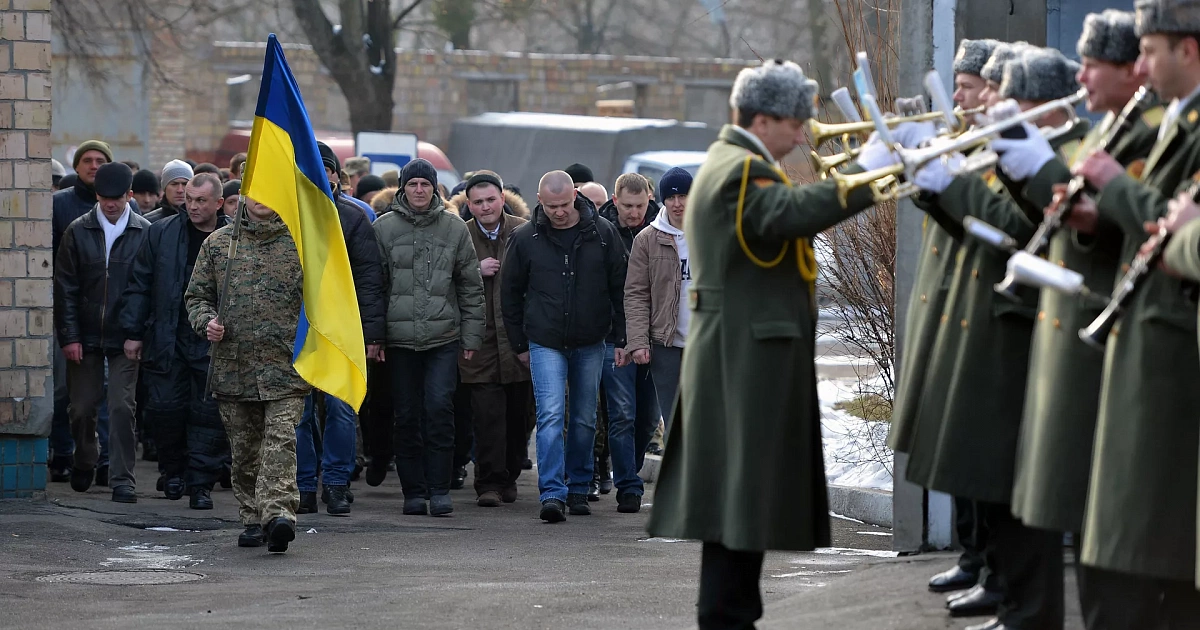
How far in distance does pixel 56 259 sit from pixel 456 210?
259 cm

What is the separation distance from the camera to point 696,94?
152 feet

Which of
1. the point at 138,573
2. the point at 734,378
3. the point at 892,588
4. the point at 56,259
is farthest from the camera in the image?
the point at 56,259

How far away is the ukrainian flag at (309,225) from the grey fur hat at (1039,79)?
427 cm

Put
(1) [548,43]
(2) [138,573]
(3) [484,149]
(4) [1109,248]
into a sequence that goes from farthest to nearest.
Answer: (1) [548,43], (3) [484,149], (2) [138,573], (4) [1109,248]

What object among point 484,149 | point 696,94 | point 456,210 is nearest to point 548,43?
point 696,94

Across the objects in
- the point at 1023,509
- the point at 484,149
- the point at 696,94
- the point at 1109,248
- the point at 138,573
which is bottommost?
the point at 138,573

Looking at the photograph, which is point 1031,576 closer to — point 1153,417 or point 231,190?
point 1153,417

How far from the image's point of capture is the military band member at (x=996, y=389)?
5859mm

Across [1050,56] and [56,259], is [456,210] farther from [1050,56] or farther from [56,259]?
[1050,56]

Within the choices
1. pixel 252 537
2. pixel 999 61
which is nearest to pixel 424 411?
pixel 252 537

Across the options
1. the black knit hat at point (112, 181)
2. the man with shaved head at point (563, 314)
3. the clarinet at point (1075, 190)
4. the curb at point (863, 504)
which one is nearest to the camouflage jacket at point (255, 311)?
the man with shaved head at point (563, 314)

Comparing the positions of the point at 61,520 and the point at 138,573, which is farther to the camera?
the point at 61,520

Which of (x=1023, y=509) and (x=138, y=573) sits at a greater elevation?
(x=1023, y=509)

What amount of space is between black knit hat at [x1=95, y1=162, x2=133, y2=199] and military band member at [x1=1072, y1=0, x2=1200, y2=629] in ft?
26.9
